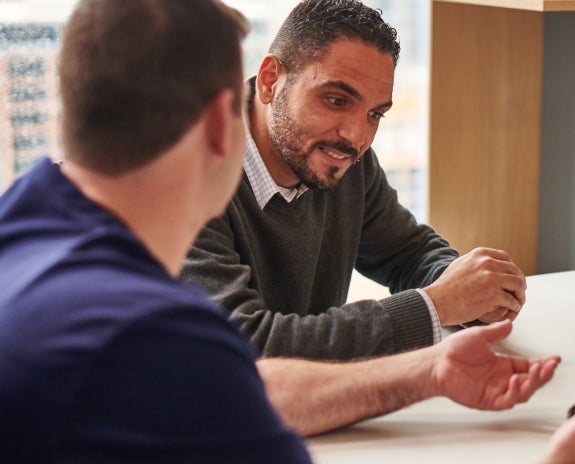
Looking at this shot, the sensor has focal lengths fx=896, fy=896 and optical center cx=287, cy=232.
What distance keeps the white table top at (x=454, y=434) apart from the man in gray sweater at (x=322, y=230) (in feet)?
0.56

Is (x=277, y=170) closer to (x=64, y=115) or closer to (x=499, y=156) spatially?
(x=64, y=115)

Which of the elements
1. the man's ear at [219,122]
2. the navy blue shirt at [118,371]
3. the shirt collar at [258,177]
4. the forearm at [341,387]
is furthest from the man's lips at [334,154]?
the navy blue shirt at [118,371]

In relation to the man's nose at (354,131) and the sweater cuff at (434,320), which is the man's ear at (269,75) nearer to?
the man's nose at (354,131)

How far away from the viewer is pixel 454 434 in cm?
113

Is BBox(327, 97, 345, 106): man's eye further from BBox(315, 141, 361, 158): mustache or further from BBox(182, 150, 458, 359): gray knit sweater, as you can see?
BBox(182, 150, 458, 359): gray knit sweater

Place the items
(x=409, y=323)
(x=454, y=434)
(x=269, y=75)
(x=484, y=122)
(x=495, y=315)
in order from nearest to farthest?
(x=454, y=434) < (x=409, y=323) < (x=495, y=315) < (x=269, y=75) < (x=484, y=122)

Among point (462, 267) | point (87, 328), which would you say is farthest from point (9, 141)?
point (87, 328)

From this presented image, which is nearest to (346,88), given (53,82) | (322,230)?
(322,230)

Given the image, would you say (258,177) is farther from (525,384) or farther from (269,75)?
(525,384)

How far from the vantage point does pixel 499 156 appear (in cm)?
259

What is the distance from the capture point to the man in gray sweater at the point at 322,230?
4.39ft

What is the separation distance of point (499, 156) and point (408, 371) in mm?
1531

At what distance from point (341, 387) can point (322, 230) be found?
0.54 metres

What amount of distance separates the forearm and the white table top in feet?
0.08
